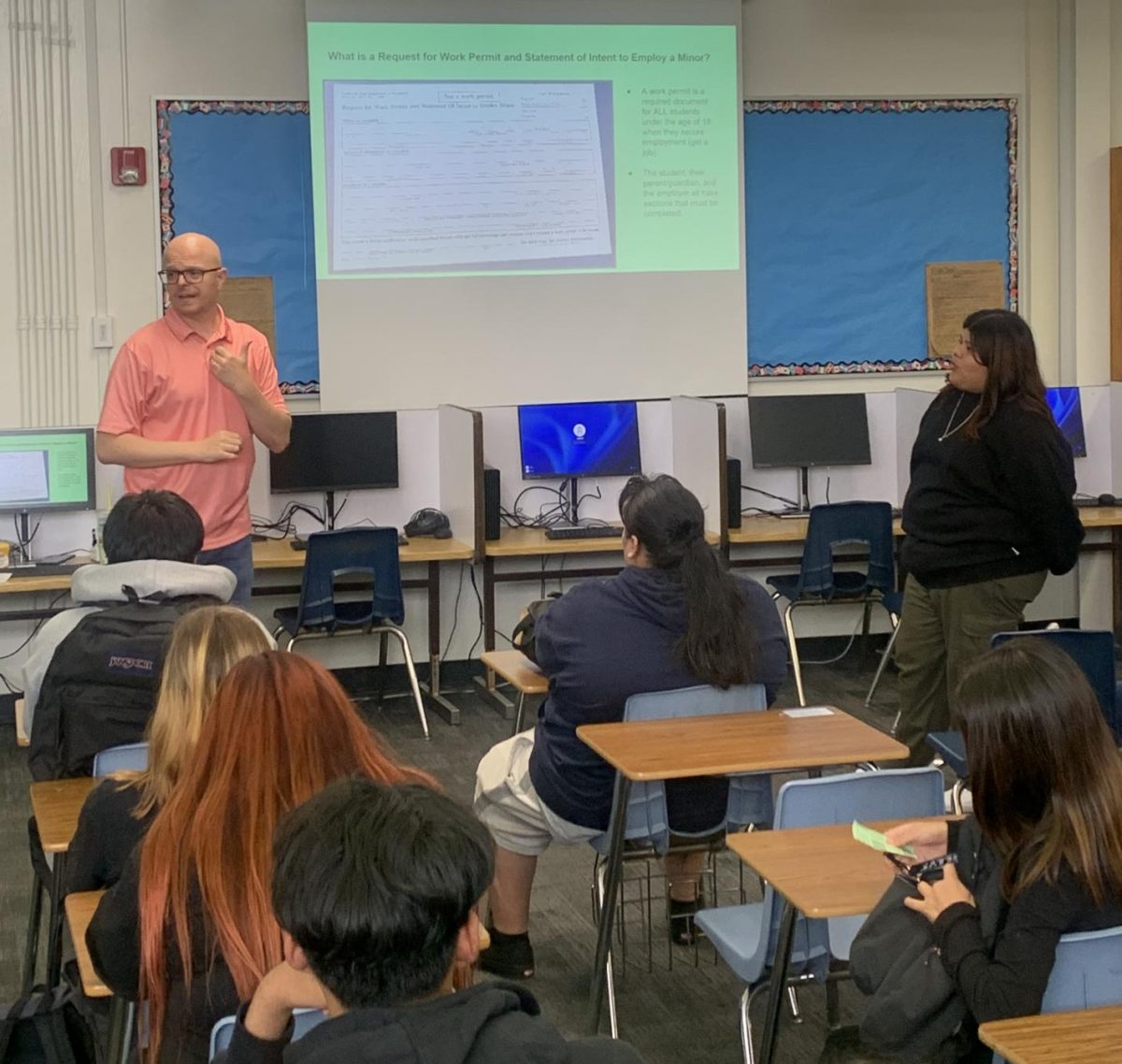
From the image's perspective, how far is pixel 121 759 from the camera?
278 centimetres

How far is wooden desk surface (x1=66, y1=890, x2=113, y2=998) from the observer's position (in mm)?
2141

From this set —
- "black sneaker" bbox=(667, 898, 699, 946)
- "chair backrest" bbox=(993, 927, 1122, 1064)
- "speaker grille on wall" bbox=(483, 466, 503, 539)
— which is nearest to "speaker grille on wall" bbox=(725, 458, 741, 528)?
"speaker grille on wall" bbox=(483, 466, 503, 539)

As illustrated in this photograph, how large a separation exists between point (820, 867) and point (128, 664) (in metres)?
1.34

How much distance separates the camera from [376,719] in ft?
20.6

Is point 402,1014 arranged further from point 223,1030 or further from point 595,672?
point 595,672

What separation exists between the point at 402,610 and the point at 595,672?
9.10 feet

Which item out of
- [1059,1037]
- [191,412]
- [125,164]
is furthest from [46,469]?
[1059,1037]

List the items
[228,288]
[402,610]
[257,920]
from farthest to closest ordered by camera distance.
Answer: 1. [228,288]
2. [402,610]
3. [257,920]

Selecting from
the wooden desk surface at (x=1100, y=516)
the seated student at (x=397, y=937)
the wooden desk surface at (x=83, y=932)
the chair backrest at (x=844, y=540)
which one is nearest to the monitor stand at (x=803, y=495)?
the chair backrest at (x=844, y=540)

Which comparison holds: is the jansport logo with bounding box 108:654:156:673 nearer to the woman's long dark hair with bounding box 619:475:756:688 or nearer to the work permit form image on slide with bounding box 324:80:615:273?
the woman's long dark hair with bounding box 619:475:756:688

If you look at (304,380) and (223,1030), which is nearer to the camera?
(223,1030)

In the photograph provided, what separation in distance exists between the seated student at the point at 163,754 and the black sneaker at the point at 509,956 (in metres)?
1.45

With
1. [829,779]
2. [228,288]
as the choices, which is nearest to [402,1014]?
[829,779]

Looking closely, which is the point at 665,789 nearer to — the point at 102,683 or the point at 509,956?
the point at 509,956
